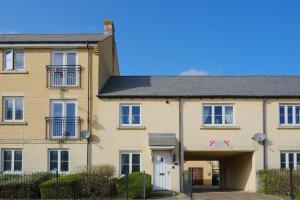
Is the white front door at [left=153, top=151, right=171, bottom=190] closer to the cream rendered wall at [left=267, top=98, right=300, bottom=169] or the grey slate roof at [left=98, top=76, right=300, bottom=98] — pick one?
the grey slate roof at [left=98, top=76, right=300, bottom=98]

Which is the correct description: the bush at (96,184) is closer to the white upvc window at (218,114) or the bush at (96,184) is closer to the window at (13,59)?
the white upvc window at (218,114)

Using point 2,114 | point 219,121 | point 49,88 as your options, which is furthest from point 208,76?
point 2,114

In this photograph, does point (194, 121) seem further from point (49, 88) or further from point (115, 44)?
point (115, 44)

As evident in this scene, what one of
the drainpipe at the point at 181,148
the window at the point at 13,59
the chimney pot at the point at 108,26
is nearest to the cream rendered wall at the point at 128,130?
the drainpipe at the point at 181,148

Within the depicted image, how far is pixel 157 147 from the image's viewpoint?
2781 centimetres

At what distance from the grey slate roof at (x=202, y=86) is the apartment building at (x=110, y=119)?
137mm

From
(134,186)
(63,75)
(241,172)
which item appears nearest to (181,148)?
(134,186)

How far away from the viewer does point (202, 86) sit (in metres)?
30.8

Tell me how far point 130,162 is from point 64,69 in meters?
6.33

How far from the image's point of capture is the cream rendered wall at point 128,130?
28828 mm

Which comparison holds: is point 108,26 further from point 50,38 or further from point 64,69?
point 64,69

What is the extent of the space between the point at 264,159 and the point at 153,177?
6180 mm

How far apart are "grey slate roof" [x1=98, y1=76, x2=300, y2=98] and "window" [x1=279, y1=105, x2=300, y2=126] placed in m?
0.72

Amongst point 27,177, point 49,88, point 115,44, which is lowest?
point 27,177
